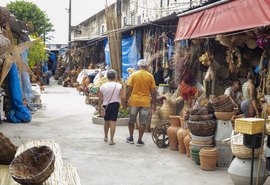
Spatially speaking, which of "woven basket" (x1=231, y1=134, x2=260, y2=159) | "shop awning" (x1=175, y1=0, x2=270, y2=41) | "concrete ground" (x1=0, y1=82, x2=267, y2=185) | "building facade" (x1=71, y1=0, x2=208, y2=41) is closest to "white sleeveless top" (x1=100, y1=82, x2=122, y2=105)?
"concrete ground" (x1=0, y1=82, x2=267, y2=185)

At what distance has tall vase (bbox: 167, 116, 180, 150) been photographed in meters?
8.03

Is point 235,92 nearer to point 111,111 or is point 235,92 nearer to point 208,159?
point 208,159

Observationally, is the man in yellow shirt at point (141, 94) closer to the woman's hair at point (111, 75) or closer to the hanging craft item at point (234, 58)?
the woman's hair at point (111, 75)

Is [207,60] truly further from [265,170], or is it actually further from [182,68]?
[265,170]

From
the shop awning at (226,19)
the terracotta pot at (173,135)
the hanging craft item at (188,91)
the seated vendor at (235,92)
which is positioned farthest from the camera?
the hanging craft item at (188,91)

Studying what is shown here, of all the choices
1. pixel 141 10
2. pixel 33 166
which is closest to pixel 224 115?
pixel 33 166

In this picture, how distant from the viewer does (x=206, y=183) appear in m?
5.97

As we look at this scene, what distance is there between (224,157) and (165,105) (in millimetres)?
2976

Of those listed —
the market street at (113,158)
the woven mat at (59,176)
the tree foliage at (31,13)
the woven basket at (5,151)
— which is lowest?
the market street at (113,158)

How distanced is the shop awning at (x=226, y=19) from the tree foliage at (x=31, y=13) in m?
29.3

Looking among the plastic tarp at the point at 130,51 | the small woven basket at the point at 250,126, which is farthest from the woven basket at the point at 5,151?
the plastic tarp at the point at 130,51

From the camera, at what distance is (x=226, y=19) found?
6.88 meters

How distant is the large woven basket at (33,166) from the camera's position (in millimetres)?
3447

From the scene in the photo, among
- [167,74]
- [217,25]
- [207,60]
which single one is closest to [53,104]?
[167,74]
